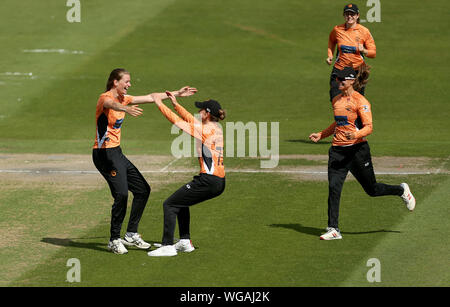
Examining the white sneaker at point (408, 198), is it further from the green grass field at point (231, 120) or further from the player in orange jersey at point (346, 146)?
the player in orange jersey at point (346, 146)

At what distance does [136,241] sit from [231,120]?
12137 mm

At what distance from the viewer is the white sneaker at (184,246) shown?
12820 mm

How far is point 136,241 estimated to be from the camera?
1316 cm

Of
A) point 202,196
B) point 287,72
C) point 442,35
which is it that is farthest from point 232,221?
point 442,35

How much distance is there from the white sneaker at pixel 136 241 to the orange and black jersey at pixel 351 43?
7969 mm

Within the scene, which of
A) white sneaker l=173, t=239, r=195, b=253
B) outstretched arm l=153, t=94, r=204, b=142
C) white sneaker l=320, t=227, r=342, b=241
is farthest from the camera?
white sneaker l=320, t=227, r=342, b=241

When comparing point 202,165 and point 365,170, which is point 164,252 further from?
point 365,170

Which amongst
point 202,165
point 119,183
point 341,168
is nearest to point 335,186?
point 341,168

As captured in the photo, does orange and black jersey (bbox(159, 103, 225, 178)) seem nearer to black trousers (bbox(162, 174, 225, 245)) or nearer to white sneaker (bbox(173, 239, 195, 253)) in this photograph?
black trousers (bbox(162, 174, 225, 245))

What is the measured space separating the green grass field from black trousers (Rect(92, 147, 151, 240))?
56 cm

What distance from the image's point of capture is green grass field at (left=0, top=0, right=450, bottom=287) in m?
12.3

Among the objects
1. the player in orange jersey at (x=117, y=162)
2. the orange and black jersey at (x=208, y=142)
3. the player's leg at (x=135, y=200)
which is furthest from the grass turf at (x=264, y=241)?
Result: the orange and black jersey at (x=208, y=142)

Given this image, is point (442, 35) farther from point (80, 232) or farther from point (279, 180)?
point (80, 232)

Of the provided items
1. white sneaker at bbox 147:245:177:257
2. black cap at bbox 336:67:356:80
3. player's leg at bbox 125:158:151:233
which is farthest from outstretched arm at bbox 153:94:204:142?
black cap at bbox 336:67:356:80
